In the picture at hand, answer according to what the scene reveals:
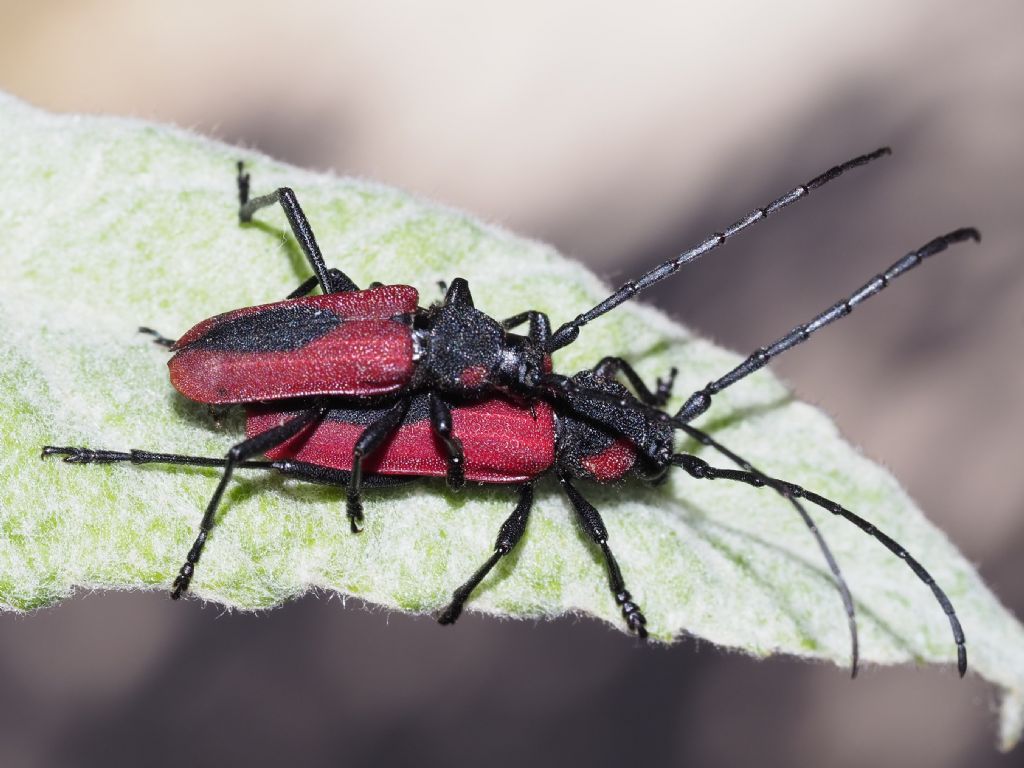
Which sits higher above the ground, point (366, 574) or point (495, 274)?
point (495, 274)

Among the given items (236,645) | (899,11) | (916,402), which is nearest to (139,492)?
(236,645)

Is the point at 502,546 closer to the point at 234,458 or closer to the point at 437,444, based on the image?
the point at 437,444

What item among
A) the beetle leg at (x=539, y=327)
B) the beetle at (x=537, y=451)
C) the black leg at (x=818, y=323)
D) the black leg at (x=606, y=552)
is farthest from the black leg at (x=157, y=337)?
the black leg at (x=818, y=323)

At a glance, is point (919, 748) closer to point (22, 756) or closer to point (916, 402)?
point (916, 402)

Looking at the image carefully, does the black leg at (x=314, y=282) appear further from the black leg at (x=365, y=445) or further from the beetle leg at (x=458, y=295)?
the black leg at (x=365, y=445)

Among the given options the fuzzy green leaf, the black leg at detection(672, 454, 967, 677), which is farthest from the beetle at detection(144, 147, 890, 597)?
the black leg at detection(672, 454, 967, 677)

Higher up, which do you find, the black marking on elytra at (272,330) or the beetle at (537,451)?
the black marking on elytra at (272,330)

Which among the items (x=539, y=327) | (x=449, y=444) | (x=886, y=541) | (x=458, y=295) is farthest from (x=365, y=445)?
(x=886, y=541)
